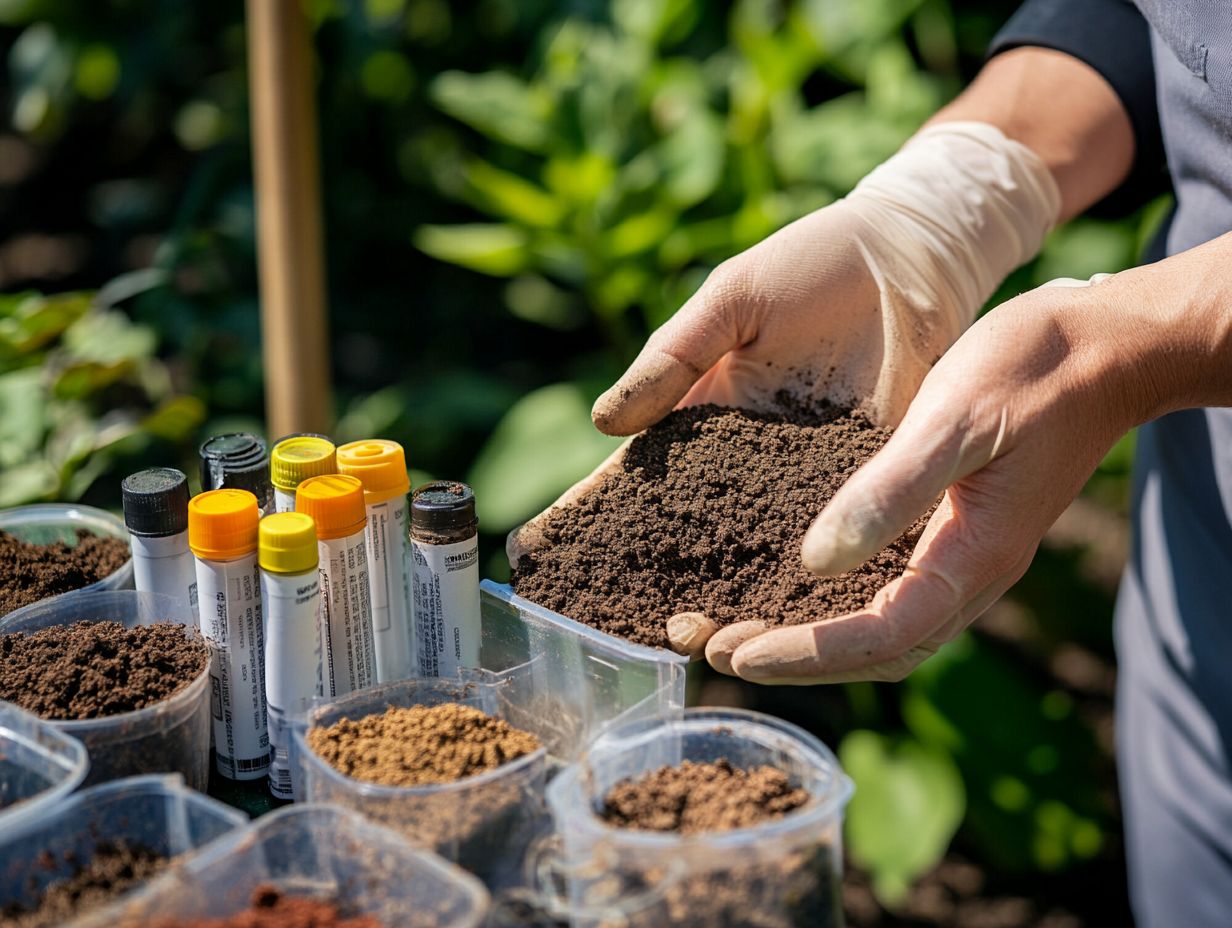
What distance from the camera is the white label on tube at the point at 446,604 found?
1.11m

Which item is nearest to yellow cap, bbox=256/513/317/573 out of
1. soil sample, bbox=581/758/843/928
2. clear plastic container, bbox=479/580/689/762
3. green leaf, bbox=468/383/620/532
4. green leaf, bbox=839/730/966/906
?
clear plastic container, bbox=479/580/689/762

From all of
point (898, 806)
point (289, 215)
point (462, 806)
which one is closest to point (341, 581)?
point (462, 806)

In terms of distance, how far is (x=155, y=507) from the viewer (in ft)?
3.55

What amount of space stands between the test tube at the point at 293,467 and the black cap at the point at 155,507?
9cm

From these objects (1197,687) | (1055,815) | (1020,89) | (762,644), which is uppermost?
(1020,89)

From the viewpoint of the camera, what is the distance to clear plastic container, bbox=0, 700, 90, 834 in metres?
0.92

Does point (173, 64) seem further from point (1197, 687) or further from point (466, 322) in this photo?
point (1197, 687)

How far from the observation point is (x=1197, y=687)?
63.8 inches

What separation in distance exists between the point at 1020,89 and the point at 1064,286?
62cm

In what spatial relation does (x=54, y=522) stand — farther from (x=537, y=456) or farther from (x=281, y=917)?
(x=537, y=456)

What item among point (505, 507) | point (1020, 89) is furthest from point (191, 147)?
point (1020, 89)

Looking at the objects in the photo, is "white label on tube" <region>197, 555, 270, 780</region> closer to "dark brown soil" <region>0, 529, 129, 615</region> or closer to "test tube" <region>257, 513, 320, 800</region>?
"test tube" <region>257, 513, 320, 800</region>

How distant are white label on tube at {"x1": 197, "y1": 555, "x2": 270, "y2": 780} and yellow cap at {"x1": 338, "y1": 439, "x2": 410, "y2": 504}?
0.13 metres

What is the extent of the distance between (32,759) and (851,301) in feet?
3.41
